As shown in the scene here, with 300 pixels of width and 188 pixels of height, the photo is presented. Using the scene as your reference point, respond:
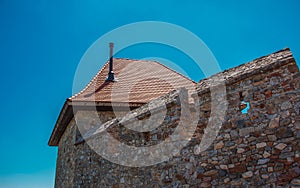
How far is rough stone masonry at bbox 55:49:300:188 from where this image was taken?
356cm

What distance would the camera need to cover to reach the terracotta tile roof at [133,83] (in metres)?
7.96

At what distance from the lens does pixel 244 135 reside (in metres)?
3.87

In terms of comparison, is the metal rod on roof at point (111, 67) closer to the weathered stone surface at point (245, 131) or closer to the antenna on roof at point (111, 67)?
the antenna on roof at point (111, 67)

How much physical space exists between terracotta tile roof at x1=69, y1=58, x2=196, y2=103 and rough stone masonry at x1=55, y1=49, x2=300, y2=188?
2.92 m

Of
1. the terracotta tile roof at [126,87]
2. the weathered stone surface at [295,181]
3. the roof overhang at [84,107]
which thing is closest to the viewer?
the weathered stone surface at [295,181]

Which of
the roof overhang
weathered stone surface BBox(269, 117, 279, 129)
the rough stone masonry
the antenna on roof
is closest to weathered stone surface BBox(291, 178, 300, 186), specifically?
the rough stone masonry

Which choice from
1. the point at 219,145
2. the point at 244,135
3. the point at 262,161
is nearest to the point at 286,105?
the point at 244,135

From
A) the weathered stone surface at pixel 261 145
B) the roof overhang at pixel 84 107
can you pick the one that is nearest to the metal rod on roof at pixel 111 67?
the roof overhang at pixel 84 107

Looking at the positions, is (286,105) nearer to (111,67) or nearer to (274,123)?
(274,123)

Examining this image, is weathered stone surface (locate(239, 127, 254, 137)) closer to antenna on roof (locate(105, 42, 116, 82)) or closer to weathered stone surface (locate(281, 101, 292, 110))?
weathered stone surface (locate(281, 101, 292, 110))

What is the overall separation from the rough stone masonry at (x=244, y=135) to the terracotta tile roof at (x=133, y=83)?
2.92 m

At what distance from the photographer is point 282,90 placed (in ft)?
12.1

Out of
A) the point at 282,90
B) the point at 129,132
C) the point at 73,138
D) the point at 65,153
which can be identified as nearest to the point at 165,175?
the point at 129,132

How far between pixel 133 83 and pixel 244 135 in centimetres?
566
